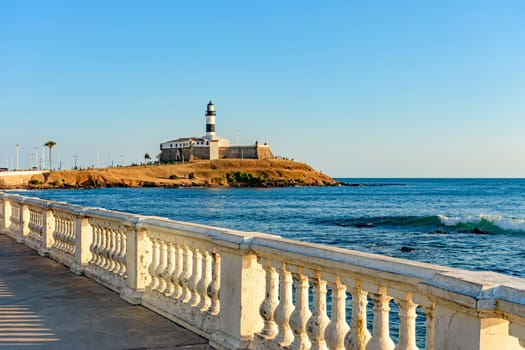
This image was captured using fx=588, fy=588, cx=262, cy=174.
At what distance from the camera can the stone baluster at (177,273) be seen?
6.63 metres

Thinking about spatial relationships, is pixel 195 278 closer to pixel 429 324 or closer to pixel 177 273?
pixel 177 273

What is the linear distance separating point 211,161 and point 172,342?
14899 centimetres

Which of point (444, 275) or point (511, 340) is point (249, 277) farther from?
point (511, 340)

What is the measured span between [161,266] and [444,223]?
40.4 metres

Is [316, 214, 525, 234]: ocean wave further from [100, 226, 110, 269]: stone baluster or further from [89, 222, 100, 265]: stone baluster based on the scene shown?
[100, 226, 110, 269]: stone baluster

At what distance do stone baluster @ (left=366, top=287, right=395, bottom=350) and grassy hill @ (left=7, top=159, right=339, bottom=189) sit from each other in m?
137

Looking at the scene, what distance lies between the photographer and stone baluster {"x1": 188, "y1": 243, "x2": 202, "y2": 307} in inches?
245

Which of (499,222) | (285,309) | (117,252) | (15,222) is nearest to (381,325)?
(285,309)

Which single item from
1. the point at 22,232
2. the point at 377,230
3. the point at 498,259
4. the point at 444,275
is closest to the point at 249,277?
the point at 444,275

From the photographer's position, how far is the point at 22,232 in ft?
46.1

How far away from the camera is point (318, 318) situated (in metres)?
4.44

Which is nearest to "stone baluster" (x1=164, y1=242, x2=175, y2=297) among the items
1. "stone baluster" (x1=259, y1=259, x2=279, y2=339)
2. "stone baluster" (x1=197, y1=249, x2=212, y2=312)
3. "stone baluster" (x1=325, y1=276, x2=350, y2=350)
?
"stone baluster" (x1=197, y1=249, x2=212, y2=312)

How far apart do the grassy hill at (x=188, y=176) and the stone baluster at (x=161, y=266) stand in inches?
5229

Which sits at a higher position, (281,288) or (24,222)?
(281,288)
